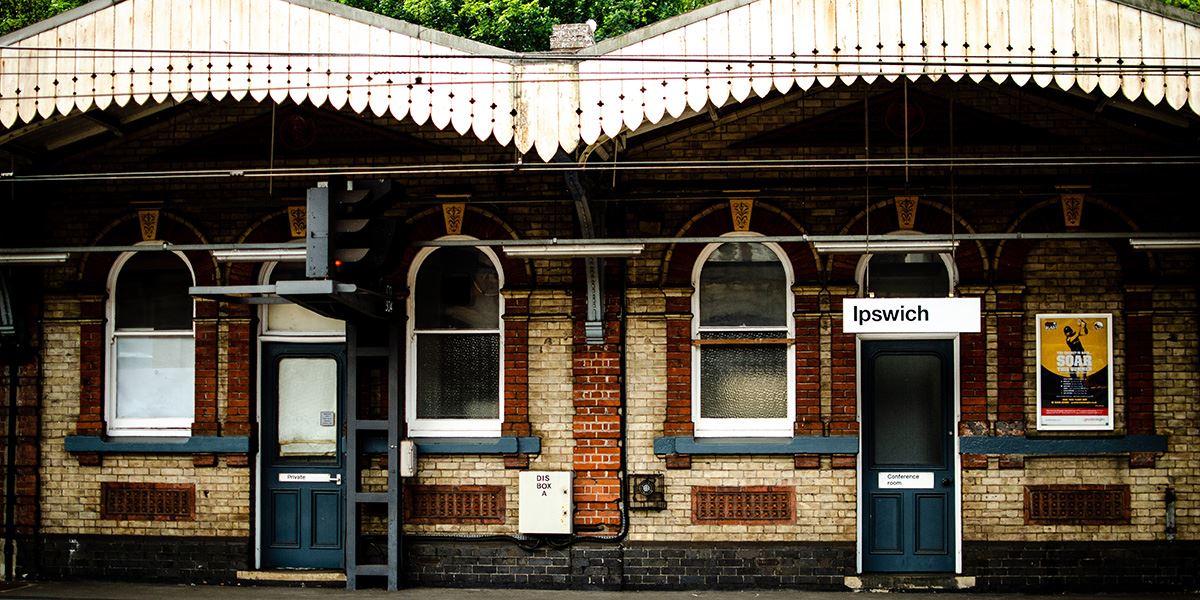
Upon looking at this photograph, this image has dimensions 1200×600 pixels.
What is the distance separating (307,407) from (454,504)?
1.78 metres

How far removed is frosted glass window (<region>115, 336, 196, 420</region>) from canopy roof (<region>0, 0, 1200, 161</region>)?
3.05m

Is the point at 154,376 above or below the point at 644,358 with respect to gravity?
below

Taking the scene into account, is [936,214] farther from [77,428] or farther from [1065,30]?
[77,428]

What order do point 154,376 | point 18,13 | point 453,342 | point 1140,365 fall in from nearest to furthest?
point 1140,365
point 453,342
point 154,376
point 18,13

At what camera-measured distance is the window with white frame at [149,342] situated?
36.1 ft

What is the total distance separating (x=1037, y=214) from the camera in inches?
408

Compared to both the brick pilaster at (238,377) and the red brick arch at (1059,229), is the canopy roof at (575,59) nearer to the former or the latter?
the red brick arch at (1059,229)

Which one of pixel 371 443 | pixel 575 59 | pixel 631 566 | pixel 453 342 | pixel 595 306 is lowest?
pixel 631 566

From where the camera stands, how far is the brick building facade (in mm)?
10227

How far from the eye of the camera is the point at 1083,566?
10180mm

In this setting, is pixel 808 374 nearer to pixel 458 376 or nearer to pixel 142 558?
pixel 458 376

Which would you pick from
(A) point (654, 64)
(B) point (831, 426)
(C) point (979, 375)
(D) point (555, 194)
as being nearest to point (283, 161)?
(D) point (555, 194)

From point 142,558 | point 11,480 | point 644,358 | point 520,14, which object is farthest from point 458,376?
point 520,14

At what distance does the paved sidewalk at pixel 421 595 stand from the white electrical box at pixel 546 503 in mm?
604
